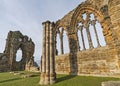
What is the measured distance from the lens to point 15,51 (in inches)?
926

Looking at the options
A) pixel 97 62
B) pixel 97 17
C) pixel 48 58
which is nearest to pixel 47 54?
pixel 48 58

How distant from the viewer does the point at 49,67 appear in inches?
304

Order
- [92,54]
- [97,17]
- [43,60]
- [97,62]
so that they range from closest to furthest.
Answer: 1. [43,60]
2. [97,62]
3. [92,54]
4. [97,17]

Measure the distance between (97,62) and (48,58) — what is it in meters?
3.58

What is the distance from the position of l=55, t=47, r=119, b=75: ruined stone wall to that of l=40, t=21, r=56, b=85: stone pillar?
2881mm

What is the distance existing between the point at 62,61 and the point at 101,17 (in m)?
5.50

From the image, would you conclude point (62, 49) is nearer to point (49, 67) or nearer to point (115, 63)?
point (49, 67)

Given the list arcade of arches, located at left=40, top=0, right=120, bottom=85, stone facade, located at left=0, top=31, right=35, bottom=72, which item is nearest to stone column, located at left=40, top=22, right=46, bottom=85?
arcade of arches, located at left=40, top=0, right=120, bottom=85

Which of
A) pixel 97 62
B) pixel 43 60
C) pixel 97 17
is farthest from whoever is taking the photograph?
pixel 97 17

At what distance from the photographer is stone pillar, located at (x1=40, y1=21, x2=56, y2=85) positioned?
7.43 metres

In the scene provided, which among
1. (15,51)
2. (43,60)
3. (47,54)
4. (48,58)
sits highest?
(15,51)

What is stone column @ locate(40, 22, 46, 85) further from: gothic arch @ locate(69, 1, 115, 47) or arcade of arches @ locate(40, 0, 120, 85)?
gothic arch @ locate(69, 1, 115, 47)

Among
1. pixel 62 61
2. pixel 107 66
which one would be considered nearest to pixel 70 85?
pixel 107 66

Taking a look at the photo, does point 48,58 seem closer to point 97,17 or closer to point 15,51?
point 97,17
